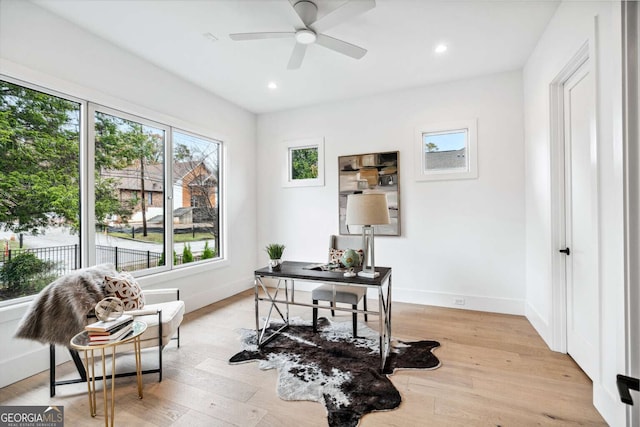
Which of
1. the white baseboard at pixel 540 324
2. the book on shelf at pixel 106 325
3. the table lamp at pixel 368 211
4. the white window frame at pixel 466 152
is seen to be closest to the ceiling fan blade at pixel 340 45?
the table lamp at pixel 368 211

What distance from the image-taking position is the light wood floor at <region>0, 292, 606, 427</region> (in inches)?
70.6

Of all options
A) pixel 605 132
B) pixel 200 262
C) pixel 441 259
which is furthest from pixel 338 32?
pixel 200 262

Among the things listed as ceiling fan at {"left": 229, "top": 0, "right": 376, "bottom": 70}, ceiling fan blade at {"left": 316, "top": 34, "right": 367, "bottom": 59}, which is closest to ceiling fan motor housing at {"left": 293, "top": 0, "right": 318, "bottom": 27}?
ceiling fan at {"left": 229, "top": 0, "right": 376, "bottom": 70}

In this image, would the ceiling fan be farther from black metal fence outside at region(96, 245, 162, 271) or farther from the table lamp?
black metal fence outside at region(96, 245, 162, 271)

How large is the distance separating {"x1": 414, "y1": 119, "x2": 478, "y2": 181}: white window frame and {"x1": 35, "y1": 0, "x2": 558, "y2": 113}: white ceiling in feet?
1.89

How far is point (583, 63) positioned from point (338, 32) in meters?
1.96

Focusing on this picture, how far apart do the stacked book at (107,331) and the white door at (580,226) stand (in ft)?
10.3

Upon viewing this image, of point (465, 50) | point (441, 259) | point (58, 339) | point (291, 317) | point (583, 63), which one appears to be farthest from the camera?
point (441, 259)

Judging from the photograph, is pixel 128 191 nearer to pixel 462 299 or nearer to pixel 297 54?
pixel 297 54

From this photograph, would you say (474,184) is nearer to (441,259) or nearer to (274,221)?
(441,259)

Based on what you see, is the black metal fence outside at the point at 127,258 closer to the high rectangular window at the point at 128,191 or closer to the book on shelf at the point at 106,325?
the high rectangular window at the point at 128,191

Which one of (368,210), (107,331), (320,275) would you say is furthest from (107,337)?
(368,210)

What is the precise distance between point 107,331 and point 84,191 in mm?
1602

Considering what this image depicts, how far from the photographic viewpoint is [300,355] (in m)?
2.56
